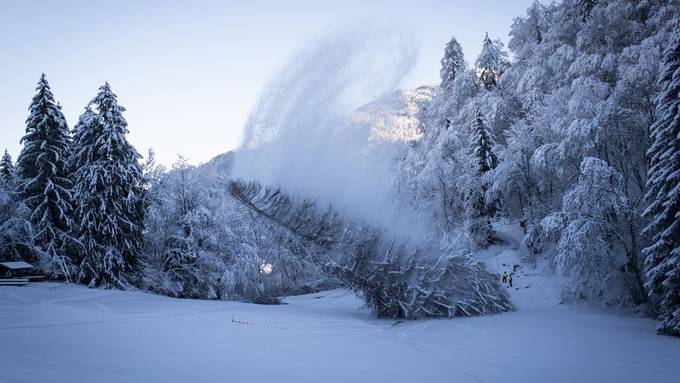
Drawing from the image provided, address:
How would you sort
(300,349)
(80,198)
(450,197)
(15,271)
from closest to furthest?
(300,349), (15,271), (80,198), (450,197)

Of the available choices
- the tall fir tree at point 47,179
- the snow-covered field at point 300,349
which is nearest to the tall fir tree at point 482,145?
the snow-covered field at point 300,349

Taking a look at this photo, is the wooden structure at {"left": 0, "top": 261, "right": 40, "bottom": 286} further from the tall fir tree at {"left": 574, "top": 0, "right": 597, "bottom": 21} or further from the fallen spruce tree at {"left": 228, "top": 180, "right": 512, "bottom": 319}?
the tall fir tree at {"left": 574, "top": 0, "right": 597, "bottom": 21}

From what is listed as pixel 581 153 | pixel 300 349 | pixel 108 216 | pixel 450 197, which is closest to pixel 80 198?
pixel 108 216

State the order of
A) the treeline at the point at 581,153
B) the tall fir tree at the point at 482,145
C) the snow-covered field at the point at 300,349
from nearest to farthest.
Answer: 1. the snow-covered field at the point at 300,349
2. the treeline at the point at 581,153
3. the tall fir tree at the point at 482,145

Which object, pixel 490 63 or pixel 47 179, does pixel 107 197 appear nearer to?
pixel 47 179

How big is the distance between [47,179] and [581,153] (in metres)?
26.4

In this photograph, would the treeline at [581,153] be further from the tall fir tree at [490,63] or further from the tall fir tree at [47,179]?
the tall fir tree at [47,179]

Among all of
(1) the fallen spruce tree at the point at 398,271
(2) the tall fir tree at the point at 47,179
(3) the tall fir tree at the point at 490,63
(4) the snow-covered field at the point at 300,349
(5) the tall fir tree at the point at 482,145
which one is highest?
(3) the tall fir tree at the point at 490,63

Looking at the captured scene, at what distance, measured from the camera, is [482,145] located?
86.4 feet

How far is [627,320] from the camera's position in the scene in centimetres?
1285

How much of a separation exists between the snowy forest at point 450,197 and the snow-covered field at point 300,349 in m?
2.08

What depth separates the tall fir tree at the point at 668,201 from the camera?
10.2 m

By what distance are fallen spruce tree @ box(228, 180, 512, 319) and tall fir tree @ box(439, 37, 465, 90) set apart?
24425 mm

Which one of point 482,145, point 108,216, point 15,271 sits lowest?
point 15,271
